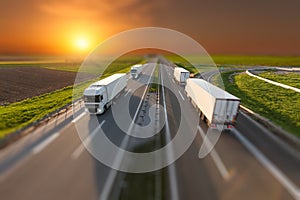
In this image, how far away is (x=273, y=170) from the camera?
36.8 feet

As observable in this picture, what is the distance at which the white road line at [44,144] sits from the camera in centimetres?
1247

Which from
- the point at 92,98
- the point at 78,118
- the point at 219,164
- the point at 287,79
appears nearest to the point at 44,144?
the point at 78,118

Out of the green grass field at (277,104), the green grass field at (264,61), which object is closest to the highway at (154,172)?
the green grass field at (277,104)

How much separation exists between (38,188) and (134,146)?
267 inches

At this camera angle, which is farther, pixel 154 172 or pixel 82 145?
pixel 82 145

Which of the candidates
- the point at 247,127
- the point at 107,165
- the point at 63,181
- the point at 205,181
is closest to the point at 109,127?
the point at 107,165

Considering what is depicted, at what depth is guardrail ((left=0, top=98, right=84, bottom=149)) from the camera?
13.2m

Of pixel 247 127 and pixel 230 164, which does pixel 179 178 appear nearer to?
pixel 230 164

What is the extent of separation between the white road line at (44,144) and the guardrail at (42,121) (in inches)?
85.3

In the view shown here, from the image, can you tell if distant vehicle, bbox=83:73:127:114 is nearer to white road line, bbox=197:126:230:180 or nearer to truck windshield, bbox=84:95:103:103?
truck windshield, bbox=84:95:103:103

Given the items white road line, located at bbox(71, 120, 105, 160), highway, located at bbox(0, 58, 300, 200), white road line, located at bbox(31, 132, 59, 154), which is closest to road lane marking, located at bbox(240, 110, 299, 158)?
highway, located at bbox(0, 58, 300, 200)

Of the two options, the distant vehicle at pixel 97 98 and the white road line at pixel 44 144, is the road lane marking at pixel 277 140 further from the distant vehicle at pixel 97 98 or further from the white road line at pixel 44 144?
the white road line at pixel 44 144

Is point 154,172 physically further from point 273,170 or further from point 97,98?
point 97,98

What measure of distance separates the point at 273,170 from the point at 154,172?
8217 millimetres
